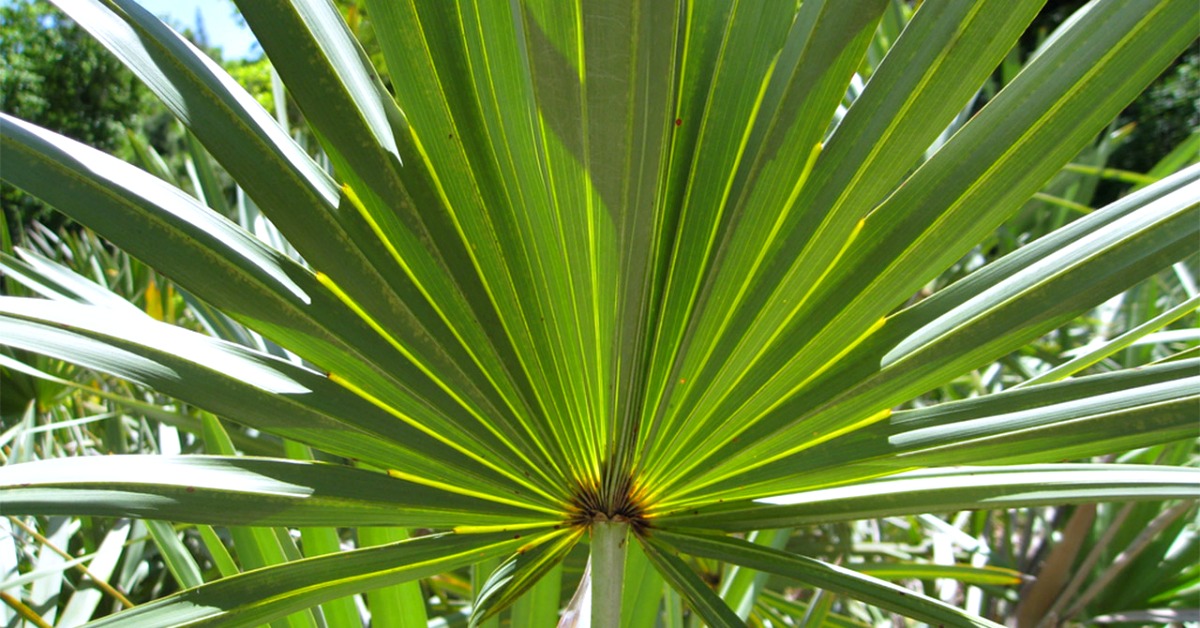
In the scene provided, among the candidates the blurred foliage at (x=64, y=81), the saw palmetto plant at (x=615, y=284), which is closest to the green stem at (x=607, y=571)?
the saw palmetto plant at (x=615, y=284)

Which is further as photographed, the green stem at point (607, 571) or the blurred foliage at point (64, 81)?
the blurred foliage at point (64, 81)

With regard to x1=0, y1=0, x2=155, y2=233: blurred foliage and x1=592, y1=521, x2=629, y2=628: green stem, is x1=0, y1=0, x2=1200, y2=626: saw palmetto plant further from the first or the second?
x1=0, y1=0, x2=155, y2=233: blurred foliage

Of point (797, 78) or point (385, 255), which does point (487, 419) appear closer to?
point (385, 255)

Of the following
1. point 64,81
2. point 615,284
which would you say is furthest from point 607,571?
point 64,81

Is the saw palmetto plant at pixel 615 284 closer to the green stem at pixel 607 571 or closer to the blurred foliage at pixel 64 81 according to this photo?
the green stem at pixel 607 571

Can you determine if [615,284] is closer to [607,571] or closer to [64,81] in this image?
[607,571]

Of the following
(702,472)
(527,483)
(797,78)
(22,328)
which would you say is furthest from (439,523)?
(797,78)

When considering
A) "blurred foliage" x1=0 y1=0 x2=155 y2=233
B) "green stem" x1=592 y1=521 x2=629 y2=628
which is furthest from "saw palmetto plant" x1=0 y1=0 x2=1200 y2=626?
"blurred foliage" x1=0 y1=0 x2=155 y2=233

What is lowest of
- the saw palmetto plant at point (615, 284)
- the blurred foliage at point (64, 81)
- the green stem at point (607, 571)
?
the green stem at point (607, 571)
